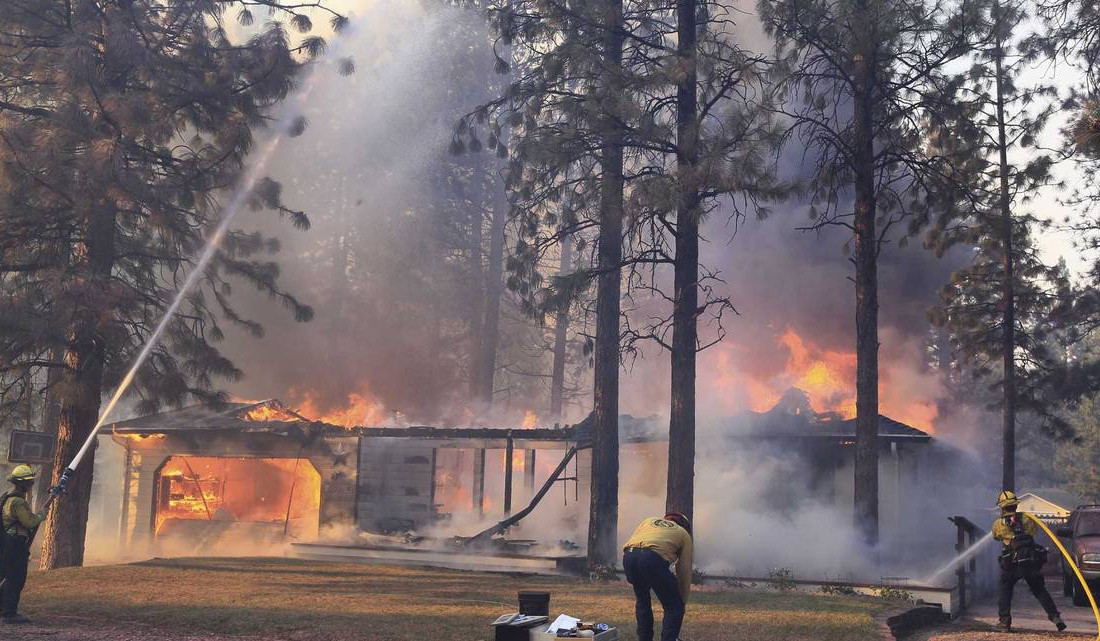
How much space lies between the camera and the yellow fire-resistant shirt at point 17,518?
10.9m

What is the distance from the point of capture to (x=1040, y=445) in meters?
69.0

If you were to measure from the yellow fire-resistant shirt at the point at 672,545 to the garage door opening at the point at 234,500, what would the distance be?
1778 cm

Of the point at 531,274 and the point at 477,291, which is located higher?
the point at 477,291

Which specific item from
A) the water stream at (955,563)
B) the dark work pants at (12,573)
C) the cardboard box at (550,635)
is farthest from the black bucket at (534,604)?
the water stream at (955,563)

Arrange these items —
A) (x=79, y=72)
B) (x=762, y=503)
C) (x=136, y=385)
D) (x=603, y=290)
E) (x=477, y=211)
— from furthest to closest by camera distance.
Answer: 1. (x=477, y=211)
2. (x=762, y=503)
3. (x=603, y=290)
4. (x=136, y=385)
5. (x=79, y=72)

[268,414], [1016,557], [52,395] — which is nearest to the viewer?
[1016,557]

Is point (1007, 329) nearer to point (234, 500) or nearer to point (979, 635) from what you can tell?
point (979, 635)

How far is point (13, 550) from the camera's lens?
10.9m

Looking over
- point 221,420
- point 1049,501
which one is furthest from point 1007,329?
point 1049,501

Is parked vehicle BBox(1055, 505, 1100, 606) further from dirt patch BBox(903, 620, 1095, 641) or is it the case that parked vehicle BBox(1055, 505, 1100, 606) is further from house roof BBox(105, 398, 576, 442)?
house roof BBox(105, 398, 576, 442)

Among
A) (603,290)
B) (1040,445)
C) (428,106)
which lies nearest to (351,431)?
(603,290)

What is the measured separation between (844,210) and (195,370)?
63.3 feet

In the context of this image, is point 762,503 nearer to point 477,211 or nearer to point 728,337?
point 728,337

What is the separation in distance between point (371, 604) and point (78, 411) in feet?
25.9
